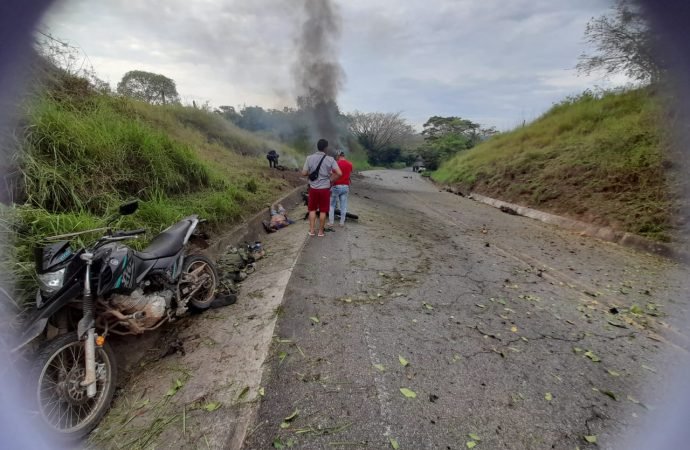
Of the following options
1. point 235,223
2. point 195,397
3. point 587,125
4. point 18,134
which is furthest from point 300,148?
point 195,397

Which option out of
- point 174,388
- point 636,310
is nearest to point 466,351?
point 174,388

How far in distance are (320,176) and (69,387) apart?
493 cm

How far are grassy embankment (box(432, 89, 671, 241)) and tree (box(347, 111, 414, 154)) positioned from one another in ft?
148

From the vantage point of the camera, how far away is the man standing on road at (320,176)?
20.8 ft

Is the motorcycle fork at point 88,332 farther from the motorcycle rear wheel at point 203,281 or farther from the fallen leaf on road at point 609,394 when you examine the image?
the fallen leaf on road at point 609,394

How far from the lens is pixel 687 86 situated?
4.64 feet

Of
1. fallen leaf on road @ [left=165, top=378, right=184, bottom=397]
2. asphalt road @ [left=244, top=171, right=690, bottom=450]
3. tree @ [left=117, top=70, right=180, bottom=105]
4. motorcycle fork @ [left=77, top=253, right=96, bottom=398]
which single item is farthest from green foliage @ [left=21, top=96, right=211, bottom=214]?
tree @ [left=117, top=70, right=180, bottom=105]

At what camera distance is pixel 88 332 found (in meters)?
2.22

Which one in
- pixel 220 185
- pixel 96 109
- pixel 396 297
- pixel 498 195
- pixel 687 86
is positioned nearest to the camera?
pixel 687 86

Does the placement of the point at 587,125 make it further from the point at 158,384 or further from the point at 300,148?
the point at 300,148

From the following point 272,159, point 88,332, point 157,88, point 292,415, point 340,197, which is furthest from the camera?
point 157,88

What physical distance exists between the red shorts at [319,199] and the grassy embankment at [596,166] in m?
6.39

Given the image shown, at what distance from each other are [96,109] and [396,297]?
566 cm

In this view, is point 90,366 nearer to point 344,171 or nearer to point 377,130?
point 344,171
